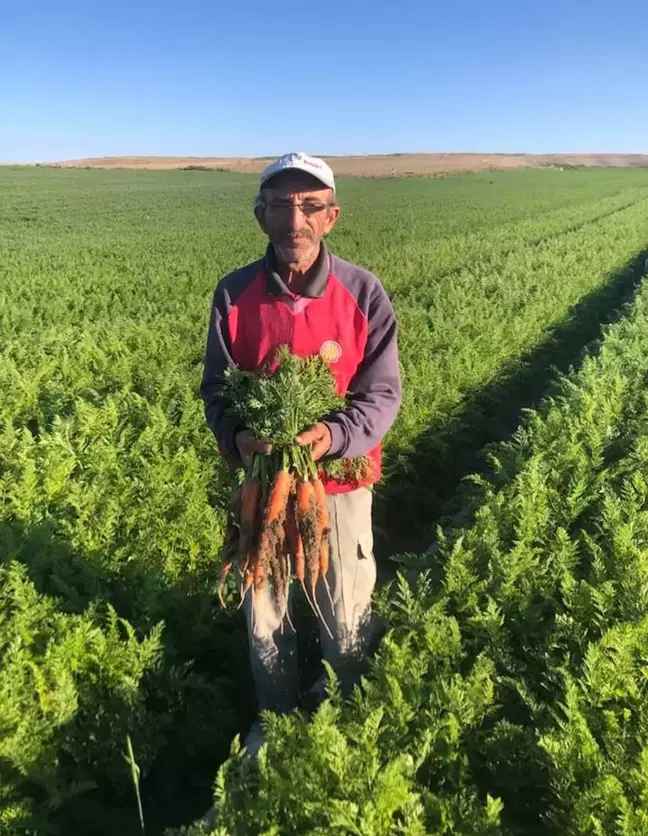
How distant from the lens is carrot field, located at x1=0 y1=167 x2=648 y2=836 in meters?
2.44

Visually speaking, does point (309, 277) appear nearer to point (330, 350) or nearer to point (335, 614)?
point (330, 350)

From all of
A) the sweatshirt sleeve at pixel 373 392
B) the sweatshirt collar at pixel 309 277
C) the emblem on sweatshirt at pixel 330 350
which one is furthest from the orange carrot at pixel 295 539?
the sweatshirt collar at pixel 309 277

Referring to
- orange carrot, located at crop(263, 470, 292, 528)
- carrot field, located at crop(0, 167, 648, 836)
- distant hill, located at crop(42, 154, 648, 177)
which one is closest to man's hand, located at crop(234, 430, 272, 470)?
orange carrot, located at crop(263, 470, 292, 528)

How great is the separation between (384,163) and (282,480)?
87.7 meters

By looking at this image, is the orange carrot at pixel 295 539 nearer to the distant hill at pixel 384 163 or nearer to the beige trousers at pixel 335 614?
the beige trousers at pixel 335 614

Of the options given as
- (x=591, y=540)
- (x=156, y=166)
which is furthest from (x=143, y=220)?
(x=156, y=166)

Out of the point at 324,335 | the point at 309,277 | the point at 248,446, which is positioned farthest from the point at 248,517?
the point at 309,277

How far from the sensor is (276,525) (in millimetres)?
3051

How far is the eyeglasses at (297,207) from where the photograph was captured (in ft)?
9.06

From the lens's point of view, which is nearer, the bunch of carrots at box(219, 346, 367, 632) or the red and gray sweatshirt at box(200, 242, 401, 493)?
the bunch of carrots at box(219, 346, 367, 632)

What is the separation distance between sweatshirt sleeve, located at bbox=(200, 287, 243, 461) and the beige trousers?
24.3 inches

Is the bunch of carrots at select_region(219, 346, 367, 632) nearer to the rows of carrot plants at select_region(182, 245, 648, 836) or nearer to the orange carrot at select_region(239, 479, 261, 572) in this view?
the orange carrot at select_region(239, 479, 261, 572)

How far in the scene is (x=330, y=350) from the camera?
2953mm

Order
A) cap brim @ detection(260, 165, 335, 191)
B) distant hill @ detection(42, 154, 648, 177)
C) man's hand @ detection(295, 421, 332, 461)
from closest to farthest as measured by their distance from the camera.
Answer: cap brim @ detection(260, 165, 335, 191) → man's hand @ detection(295, 421, 332, 461) → distant hill @ detection(42, 154, 648, 177)
